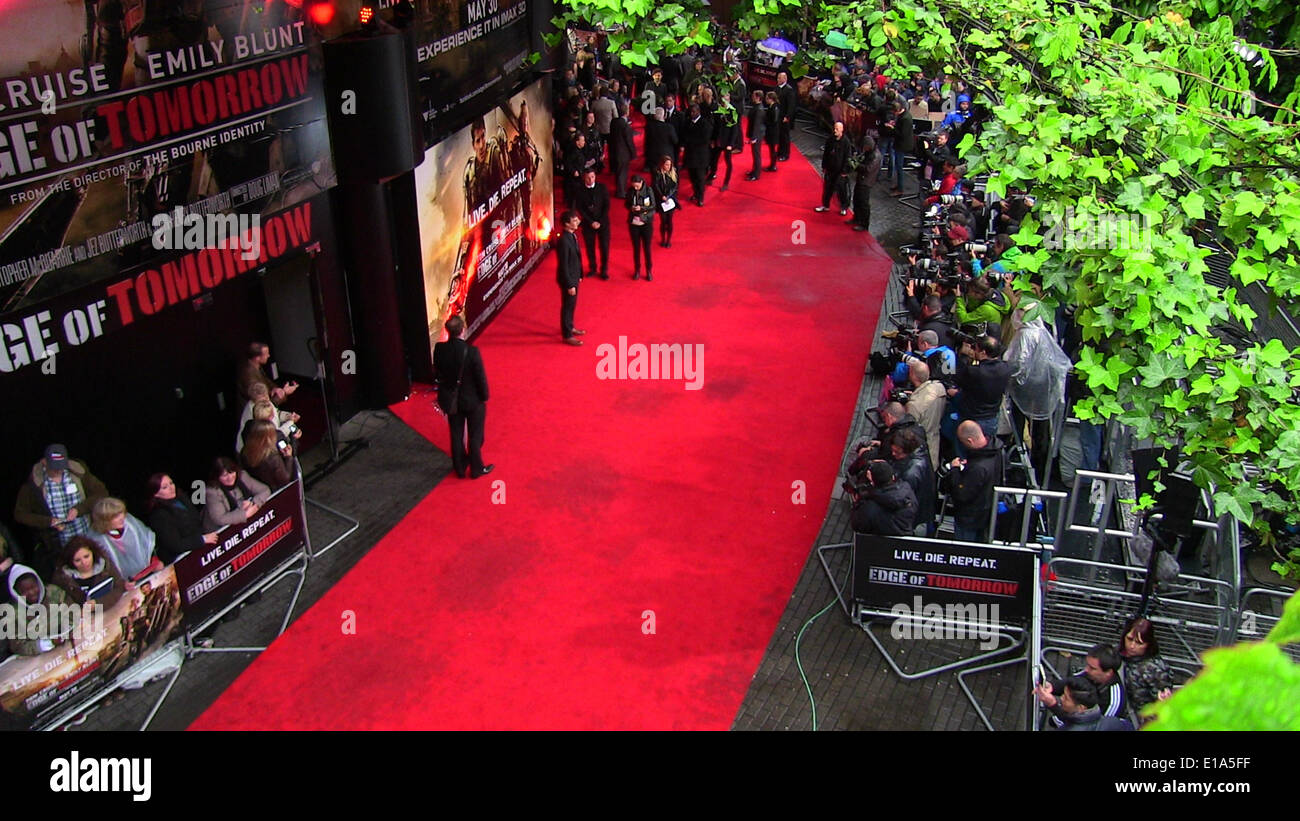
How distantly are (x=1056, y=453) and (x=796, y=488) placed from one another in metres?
2.60

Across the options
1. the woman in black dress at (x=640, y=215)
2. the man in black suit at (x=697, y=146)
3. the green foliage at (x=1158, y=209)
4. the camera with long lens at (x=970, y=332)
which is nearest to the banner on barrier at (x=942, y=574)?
the green foliage at (x=1158, y=209)

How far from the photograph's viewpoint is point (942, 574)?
8.80m

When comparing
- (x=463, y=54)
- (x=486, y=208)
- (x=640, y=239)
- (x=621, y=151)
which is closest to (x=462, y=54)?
(x=463, y=54)

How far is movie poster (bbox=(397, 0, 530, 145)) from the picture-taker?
476 inches

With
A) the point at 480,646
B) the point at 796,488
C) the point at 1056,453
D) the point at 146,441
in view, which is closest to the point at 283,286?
the point at 146,441

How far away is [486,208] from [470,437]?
4.56 meters

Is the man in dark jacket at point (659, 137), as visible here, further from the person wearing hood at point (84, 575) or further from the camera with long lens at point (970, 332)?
the person wearing hood at point (84, 575)

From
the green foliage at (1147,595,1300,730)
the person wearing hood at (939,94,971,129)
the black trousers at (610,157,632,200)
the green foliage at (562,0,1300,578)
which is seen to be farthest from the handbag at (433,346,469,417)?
the person wearing hood at (939,94,971,129)

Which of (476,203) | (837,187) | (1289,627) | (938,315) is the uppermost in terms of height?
(1289,627)

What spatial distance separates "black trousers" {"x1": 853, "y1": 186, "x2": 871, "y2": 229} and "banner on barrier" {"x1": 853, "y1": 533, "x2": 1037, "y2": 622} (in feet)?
34.5

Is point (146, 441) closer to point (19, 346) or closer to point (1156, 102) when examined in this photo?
point (19, 346)

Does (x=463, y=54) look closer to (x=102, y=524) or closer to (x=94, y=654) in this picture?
(x=102, y=524)

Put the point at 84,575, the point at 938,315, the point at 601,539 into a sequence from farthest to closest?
1. the point at 938,315
2. the point at 601,539
3. the point at 84,575

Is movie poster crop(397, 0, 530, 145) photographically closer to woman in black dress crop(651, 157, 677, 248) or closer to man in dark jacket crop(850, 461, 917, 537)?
woman in black dress crop(651, 157, 677, 248)
